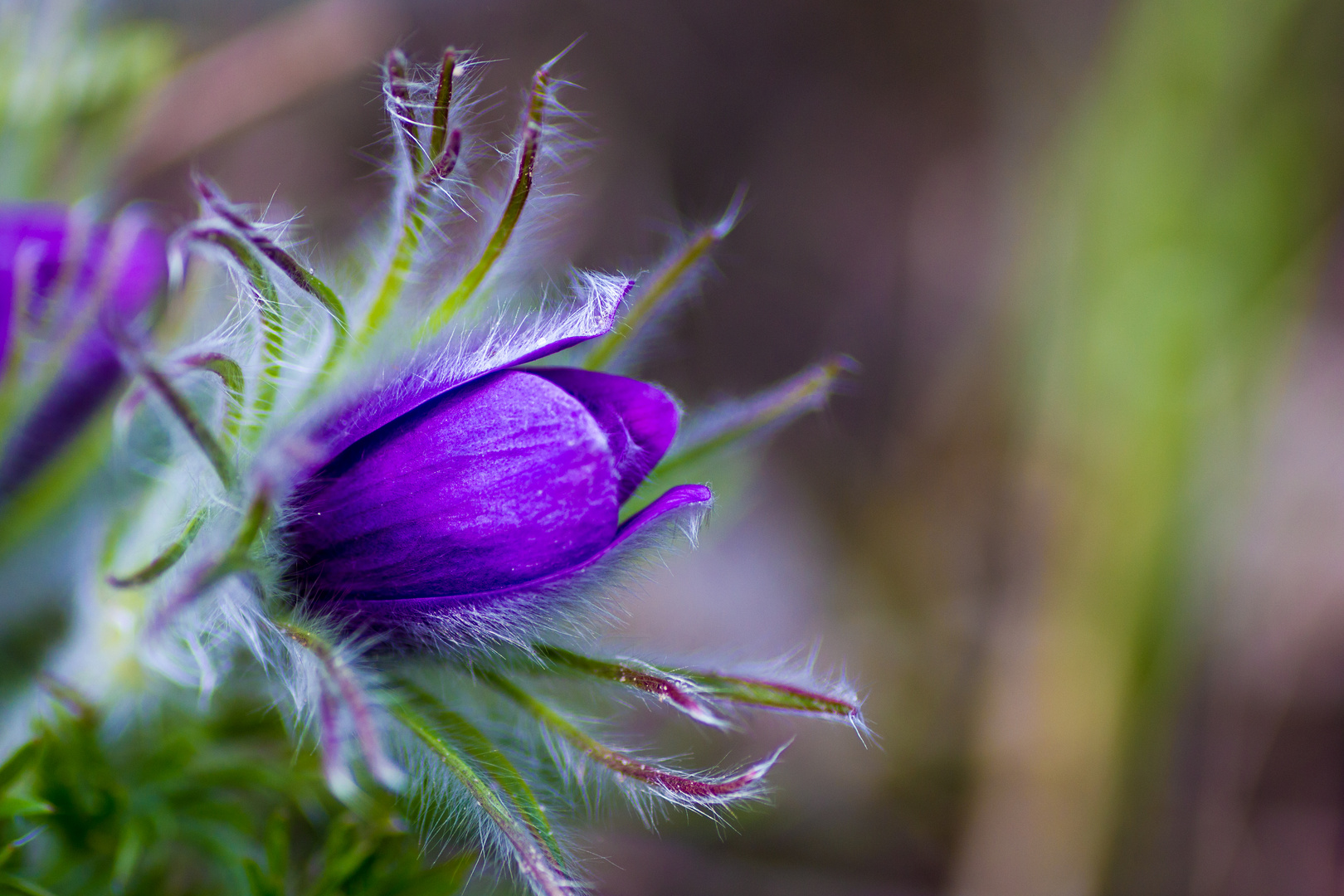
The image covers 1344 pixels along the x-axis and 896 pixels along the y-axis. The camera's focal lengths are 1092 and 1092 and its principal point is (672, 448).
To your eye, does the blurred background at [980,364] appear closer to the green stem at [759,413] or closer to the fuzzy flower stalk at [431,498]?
the green stem at [759,413]

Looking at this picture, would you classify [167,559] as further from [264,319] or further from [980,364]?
[980,364]

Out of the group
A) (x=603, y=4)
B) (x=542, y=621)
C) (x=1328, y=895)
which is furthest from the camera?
(x=603, y=4)

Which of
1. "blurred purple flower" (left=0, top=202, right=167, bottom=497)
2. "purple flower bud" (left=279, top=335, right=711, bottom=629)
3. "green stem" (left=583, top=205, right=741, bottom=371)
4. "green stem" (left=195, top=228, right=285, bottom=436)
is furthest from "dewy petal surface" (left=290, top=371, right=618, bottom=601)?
"blurred purple flower" (left=0, top=202, right=167, bottom=497)

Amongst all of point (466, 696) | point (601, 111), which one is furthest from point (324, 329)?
point (601, 111)

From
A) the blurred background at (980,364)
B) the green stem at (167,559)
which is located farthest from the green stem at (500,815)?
the blurred background at (980,364)

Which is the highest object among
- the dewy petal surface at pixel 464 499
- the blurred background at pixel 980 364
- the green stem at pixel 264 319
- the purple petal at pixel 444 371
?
A: the green stem at pixel 264 319

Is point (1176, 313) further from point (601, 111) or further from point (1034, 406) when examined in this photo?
point (601, 111)

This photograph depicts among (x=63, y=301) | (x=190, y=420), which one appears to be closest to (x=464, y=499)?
(x=190, y=420)
